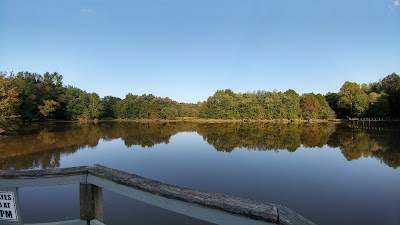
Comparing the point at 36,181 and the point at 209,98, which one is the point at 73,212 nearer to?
the point at 36,181

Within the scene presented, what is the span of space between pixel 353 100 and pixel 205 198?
6602 centimetres

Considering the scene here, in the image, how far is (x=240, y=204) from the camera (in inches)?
50.8

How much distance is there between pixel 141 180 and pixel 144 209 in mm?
5798

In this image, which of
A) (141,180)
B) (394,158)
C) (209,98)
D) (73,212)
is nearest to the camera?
(141,180)

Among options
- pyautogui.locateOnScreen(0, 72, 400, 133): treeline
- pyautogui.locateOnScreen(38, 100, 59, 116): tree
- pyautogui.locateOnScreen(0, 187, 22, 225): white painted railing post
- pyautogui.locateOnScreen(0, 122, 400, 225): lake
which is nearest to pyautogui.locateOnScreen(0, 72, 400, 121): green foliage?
pyautogui.locateOnScreen(0, 72, 400, 133): treeline

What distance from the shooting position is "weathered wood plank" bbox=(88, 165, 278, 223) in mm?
1222

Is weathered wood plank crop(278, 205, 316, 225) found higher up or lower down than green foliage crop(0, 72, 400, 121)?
lower down

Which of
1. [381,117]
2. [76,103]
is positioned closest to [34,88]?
[76,103]

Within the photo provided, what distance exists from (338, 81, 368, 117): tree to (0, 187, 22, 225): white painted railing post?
212 ft

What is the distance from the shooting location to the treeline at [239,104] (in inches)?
2175

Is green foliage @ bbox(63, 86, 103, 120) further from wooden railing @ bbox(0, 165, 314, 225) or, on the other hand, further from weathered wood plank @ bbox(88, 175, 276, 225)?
weathered wood plank @ bbox(88, 175, 276, 225)

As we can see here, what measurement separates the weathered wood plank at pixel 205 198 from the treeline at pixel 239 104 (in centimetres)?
5306

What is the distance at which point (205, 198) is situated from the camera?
137cm

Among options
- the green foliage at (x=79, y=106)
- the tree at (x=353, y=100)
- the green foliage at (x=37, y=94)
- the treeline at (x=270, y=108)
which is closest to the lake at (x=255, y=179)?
the green foliage at (x=37, y=94)
